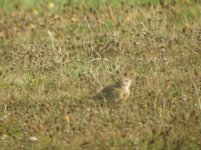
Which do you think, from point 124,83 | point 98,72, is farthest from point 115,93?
point 98,72

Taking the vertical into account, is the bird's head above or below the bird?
above

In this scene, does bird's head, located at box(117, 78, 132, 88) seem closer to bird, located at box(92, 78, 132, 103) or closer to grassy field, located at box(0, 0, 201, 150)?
bird, located at box(92, 78, 132, 103)

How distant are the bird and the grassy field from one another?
8 centimetres

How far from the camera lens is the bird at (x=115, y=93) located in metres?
8.04

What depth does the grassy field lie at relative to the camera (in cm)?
696

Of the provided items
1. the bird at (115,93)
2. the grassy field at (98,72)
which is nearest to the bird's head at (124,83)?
the bird at (115,93)

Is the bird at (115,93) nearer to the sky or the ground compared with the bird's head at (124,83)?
nearer to the ground

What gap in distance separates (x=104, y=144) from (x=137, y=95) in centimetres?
162

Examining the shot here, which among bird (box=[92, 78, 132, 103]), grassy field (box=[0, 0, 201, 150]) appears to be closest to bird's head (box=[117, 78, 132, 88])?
bird (box=[92, 78, 132, 103])

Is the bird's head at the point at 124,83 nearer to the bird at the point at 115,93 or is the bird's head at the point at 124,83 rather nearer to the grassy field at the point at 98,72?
the bird at the point at 115,93

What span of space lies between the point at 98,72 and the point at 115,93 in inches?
52.2

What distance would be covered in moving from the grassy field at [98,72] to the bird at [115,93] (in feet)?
0.26

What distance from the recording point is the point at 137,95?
324 inches

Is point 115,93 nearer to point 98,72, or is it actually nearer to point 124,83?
→ point 124,83
